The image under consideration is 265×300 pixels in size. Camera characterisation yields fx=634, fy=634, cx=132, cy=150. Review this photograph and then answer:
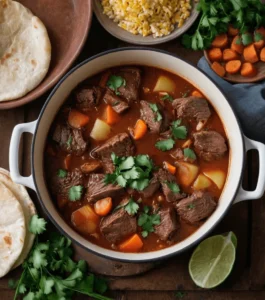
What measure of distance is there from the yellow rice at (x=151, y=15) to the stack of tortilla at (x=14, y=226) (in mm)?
1620

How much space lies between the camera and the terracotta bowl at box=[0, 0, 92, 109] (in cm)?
516

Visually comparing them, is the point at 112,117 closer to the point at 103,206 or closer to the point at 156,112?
the point at 156,112

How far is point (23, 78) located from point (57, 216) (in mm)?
1232

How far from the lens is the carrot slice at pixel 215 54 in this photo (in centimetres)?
521

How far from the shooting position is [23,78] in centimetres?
525

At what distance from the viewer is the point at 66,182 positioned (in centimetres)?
492

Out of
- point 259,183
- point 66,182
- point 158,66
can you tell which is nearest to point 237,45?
point 158,66

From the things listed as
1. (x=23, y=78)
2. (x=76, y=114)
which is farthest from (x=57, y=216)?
(x=23, y=78)

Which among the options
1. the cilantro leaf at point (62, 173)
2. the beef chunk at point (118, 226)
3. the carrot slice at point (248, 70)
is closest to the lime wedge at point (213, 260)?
the beef chunk at point (118, 226)

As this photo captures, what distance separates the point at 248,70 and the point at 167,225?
4.74ft

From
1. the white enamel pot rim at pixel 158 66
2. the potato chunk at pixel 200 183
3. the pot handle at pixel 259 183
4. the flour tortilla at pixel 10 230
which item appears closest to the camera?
the pot handle at pixel 259 183

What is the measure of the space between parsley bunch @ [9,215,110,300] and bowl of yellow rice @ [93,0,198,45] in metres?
1.69

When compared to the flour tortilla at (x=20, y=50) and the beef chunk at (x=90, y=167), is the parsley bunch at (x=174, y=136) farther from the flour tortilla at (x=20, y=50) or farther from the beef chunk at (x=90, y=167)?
the flour tortilla at (x=20, y=50)

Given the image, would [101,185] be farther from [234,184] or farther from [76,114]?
[234,184]
